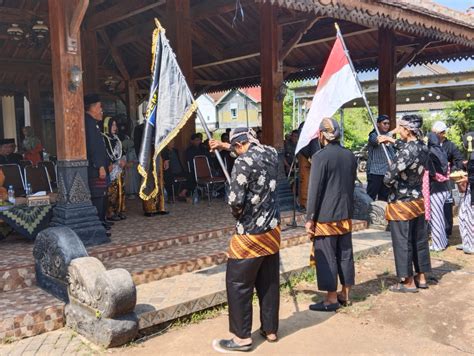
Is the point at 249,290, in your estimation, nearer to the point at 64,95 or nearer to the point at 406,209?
the point at 406,209

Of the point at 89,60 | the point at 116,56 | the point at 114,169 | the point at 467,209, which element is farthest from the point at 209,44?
the point at 467,209

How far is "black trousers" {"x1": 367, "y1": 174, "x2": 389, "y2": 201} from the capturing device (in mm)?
7617

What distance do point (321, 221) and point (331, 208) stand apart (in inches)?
5.8

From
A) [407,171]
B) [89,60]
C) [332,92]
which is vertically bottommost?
[407,171]

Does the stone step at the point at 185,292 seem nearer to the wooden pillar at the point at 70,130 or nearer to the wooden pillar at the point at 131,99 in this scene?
the wooden pillar at the point at 70,130

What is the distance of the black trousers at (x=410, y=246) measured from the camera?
15.5ft

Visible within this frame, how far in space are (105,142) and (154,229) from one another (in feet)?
4.49

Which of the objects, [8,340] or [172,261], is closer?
[8,340]

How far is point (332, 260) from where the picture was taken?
427 centimetres

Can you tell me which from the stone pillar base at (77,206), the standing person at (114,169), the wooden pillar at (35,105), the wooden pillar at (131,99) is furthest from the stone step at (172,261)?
the wooden pillar at (35,105)

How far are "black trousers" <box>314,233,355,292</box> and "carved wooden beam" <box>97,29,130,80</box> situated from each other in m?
8.22

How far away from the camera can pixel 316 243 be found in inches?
171

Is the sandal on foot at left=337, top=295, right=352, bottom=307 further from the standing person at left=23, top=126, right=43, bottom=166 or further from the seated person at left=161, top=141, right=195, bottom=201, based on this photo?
the standing person at left=23, top=126, right=43, bottom=166

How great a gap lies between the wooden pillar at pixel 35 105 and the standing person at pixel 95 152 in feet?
25.5
